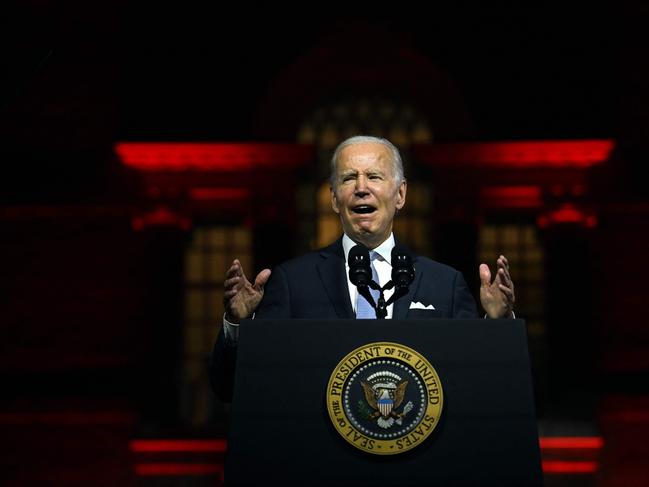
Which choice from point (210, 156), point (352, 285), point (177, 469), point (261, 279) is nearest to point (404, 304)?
point (352, 285)

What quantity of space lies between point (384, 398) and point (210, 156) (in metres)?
11.8

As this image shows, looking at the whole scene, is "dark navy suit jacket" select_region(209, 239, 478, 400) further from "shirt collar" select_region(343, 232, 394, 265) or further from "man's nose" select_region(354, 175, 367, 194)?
"man's nose" select_region(354, 175, 367, 194)

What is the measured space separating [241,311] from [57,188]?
1187cm

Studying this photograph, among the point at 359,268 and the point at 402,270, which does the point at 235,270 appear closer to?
the point at 359,268

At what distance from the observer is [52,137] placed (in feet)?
46.7

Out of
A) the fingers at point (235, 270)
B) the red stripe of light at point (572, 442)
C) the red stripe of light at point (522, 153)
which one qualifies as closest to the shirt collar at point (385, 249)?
the fingers at point (235, 270)

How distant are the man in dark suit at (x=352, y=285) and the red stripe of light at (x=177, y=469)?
6081 mm

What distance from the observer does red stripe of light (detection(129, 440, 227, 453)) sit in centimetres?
1082

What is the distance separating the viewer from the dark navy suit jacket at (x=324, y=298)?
124 inches

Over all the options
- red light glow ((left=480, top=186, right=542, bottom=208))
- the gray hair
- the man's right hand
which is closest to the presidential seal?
the man's right hand

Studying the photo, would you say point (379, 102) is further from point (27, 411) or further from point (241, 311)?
point (241, 311)

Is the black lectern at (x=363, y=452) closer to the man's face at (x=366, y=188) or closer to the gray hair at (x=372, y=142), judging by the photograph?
the man's face at (x=366, y=188)

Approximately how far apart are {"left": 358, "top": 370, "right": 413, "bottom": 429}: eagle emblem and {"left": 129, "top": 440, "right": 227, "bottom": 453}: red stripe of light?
327 inches

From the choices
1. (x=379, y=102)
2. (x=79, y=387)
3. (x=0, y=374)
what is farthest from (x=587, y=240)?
(x=0, y=374)
